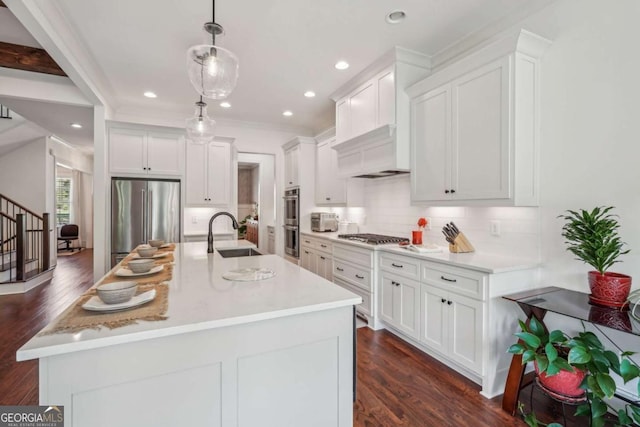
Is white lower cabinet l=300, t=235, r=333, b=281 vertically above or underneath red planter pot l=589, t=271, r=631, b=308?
underneath

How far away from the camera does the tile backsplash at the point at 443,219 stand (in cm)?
238

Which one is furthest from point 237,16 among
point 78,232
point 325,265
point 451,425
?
point 78,232

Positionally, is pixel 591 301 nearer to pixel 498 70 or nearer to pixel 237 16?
pixel 498 70

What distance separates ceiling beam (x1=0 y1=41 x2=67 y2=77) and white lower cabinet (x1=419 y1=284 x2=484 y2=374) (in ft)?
14.9

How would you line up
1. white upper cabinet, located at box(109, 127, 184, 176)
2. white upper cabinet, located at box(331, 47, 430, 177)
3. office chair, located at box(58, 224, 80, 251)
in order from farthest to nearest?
office chair, located at box(58, 224, 80, 251) → white upper cabinet, located at box(109, 127, 184, 176) → white upper cabinet, located at box(331, 47, 430, 177)

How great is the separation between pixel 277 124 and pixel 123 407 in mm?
5154

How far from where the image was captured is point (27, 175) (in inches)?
258

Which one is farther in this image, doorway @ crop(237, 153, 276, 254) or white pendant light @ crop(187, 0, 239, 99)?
doorway @ crop(237, 153, 276, 254)

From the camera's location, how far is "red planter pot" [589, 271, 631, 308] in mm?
1709

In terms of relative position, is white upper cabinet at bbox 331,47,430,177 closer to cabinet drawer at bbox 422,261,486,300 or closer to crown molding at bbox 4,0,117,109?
cabinet drawer at bbox 422,261,486,300

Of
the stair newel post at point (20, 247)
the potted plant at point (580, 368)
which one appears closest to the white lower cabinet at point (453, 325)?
the potted plant at point (580, 368)

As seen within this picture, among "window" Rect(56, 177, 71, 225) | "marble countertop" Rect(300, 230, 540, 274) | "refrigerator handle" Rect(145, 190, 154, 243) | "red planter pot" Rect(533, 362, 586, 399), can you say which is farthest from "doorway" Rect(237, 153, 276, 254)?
"window" Rect(56, 177, 71, 225)

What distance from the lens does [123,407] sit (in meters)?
1.00

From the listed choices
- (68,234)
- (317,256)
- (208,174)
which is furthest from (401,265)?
(68,234)
